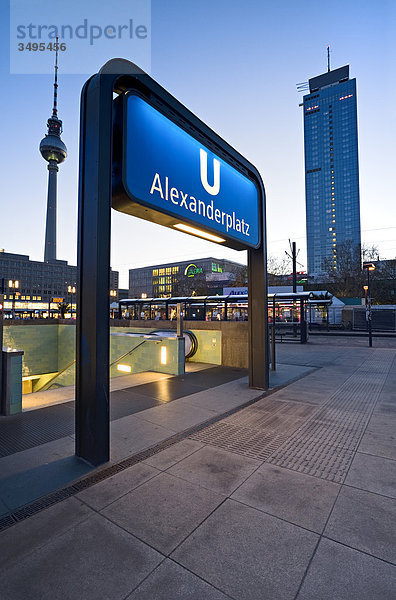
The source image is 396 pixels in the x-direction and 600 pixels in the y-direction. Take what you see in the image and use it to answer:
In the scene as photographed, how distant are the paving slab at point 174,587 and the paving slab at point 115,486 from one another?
1042mm

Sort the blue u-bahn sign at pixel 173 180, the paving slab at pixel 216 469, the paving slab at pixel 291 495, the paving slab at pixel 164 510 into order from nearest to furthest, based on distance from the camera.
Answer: the paving slab at pixel 164 510
the paving slab at pixel 291 495
the paving slab at pixel 216 469
the blue u-bahn sign at pixel 173 180

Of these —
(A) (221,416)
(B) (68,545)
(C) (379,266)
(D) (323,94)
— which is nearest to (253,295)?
(A) (221,416)

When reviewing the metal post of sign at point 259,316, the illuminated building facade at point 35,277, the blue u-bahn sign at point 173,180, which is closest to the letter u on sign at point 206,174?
the blue u-bahn sign at point 173,180

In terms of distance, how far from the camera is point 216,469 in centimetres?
367

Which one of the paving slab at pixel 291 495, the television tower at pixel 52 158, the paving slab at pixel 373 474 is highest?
the television tower at pixel 52 158

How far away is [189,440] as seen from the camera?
457 centimetres


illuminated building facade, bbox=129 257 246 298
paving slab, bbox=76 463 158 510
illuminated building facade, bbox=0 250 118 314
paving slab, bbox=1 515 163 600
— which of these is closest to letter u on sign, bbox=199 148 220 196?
paving slab, bbox=76 463 158 510

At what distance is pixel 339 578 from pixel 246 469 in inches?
63.7

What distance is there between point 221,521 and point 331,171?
209 metres

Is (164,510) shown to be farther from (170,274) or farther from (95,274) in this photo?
(170,274)

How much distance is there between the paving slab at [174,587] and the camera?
196 cm

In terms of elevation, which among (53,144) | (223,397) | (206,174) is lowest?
(223,397)

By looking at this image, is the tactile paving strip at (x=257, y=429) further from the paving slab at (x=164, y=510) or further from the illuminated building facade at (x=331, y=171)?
the illuminated building facade at (x=331, y=171)

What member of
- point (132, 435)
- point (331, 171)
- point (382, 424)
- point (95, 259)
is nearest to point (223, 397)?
point (132, 435)
